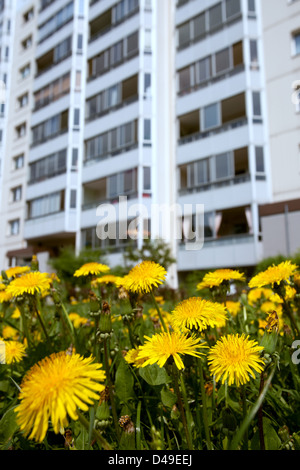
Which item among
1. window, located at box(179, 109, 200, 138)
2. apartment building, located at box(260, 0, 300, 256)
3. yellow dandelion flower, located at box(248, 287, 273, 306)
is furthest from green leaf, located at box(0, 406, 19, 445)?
window, located at box(179, 109, 200, 138)

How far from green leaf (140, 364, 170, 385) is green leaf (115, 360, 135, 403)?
0.19ft

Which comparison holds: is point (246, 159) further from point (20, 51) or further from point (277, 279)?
point (20, 51)

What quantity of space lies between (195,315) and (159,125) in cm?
788

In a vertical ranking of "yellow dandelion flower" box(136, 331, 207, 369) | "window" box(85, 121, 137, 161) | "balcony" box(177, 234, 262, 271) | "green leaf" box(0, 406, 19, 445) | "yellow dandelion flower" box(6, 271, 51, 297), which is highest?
"window" box(85, 121, 137, 161)

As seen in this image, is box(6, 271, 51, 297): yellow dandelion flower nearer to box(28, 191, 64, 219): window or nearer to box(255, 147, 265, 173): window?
box(255, 147, 265, 173): window

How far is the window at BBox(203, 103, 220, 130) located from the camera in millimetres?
7066

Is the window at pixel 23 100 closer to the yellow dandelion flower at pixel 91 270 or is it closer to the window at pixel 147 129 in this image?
the window at pixel 147 129

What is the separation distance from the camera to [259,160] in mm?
6340

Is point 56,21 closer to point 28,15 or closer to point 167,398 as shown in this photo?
point 28,15

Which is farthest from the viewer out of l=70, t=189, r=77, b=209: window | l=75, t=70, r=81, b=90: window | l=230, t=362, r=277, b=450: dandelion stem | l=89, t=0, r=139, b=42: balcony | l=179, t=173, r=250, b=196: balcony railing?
l=75, t=70, r=81, b=90: window

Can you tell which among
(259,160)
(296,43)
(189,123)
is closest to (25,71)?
(189,123)

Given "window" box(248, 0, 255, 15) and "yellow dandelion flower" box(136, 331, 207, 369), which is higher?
"window" box(248, 0, 255, 15)

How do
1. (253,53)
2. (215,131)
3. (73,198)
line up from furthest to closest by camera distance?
(73,198) → (215,131) → (253,53)

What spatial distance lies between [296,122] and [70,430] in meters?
6.57
